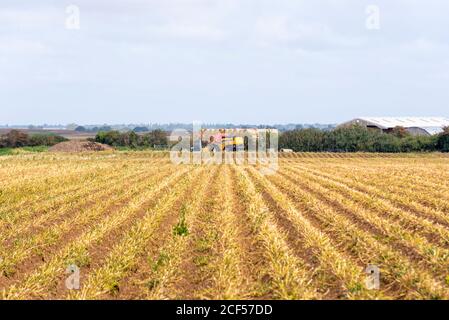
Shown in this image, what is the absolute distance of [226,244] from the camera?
1001cm

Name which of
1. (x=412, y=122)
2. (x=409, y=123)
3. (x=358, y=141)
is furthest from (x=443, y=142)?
(x=412, y=122)

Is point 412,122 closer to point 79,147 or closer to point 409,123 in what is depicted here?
point 409,123

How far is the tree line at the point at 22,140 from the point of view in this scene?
85.5 metres

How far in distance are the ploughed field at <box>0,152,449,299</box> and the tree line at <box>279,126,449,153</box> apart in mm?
56407

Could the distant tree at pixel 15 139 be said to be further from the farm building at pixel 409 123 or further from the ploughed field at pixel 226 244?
the ploughed field at pixel 226 244

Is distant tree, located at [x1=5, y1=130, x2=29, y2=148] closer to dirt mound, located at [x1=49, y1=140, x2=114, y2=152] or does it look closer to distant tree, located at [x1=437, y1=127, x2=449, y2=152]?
dirt mound, located at [x1=49, y1=140, x2=114, y2=152]

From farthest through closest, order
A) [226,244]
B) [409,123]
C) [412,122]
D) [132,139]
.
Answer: [412,122]
[409,123]
[132,139]
[226,244]

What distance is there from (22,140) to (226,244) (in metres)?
85.0

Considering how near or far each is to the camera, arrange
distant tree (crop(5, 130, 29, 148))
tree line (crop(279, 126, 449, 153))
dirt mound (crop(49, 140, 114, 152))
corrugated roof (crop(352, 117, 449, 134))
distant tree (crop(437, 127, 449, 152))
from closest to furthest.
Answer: distant tree (crop(437, 127, 449, 152))
tree line (crop(279, 126, 449, 153))
dirt mound (crop(49, 140, 114, 152))
distant tree (crop(5, 130, 29, 148))
corrugated roof (crop(352, 117, 449, 134))

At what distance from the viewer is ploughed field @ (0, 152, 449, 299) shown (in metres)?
7.47

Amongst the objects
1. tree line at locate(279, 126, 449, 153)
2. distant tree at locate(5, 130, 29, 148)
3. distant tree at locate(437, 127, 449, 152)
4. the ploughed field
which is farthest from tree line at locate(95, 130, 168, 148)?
the ploughed field

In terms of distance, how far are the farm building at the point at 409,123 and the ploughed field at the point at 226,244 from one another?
3255 inches

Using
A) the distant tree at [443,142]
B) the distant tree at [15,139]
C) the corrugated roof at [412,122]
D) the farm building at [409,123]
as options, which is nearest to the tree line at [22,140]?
the distant tree at [15,139]
